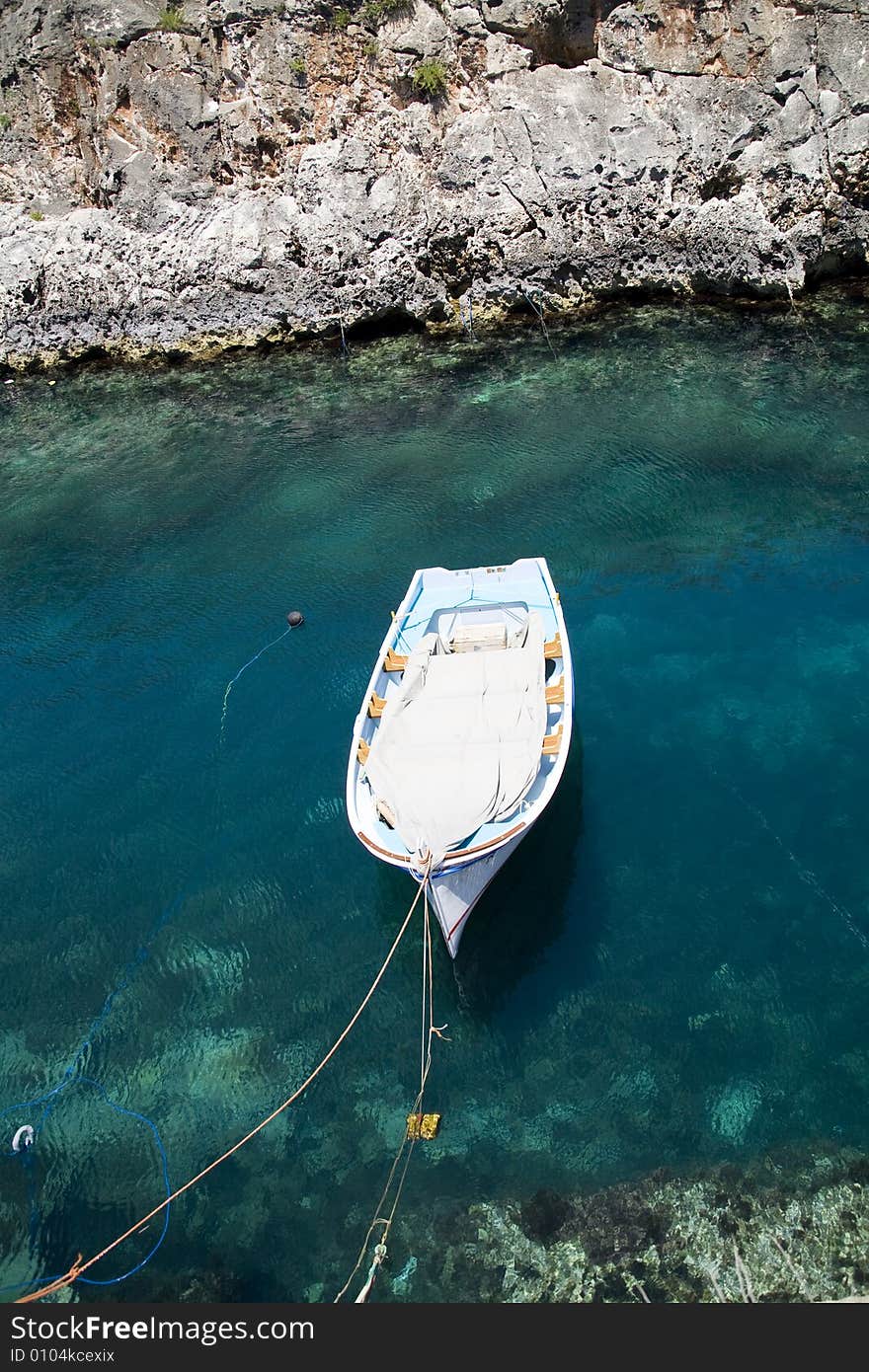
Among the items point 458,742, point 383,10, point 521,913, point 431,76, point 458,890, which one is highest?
point 383,10

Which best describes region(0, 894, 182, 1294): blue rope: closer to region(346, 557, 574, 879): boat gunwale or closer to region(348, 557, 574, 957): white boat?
region(346, 557, 574, 879): boat gunwale

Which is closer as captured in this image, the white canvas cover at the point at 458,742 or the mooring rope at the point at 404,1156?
the mooring rope at the point at 404,1156

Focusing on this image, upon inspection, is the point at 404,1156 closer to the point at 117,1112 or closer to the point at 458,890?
the point at 458,890

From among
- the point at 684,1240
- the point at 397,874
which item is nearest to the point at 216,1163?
the point at 397,874

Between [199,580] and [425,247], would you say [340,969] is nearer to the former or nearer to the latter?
[199,580]

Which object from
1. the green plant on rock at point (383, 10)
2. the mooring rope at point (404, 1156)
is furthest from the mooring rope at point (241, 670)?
the green plant on rock at point (383, 10)

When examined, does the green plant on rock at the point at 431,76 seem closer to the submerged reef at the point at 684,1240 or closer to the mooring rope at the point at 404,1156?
the mooring rope at the point at 404,1156

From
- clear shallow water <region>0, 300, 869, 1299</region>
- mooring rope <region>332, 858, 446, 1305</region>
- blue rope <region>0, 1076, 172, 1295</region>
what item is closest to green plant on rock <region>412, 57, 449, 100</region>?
clear shallow water <region>0, 300, 869, 1299</region>

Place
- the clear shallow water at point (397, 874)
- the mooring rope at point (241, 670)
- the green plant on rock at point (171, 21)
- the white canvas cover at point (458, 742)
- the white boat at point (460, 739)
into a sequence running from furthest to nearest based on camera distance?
1. the green plant on rock at point (171, 21)
2. the mooring rope at point (241, 670)
3. the white canvas cover at point (458, 742)
4. the white boat at point (460, 739)
5. the clear shallow water at point (397, 874)
